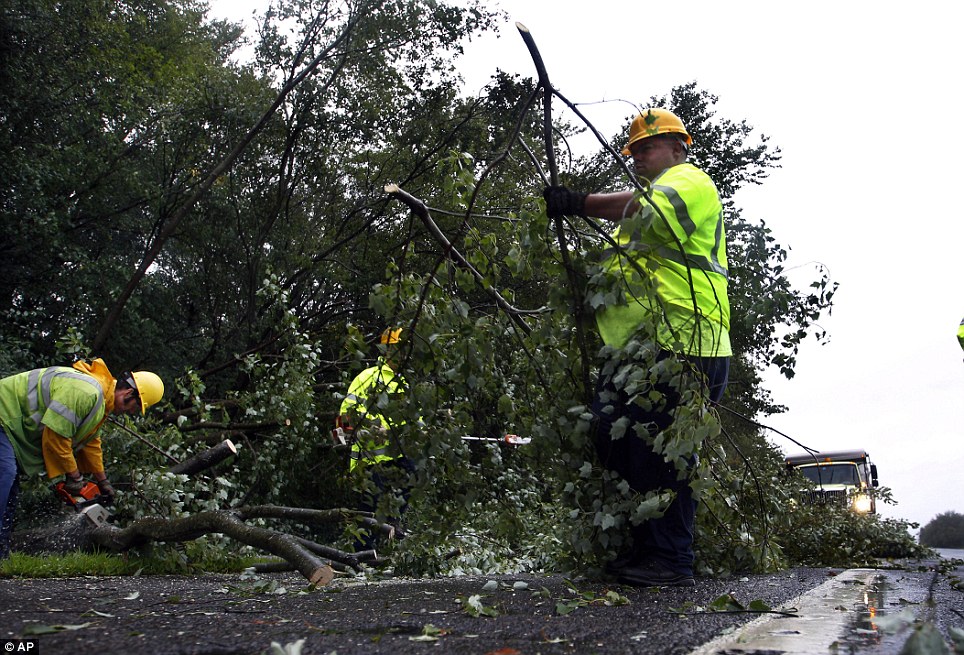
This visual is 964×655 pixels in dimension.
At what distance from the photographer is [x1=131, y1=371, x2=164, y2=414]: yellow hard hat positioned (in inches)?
238

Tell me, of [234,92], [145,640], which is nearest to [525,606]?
[145,640]

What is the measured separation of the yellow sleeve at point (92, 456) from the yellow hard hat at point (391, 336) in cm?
284

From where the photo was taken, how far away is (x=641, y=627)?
8.27 feet

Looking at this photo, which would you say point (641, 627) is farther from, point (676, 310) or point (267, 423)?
point (267, 423)

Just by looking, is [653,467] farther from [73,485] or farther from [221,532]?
[73,485]

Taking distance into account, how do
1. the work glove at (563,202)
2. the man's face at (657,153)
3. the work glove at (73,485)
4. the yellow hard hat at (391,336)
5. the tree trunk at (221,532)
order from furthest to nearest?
1. the work glove at (73,485)
2. the tree trunk at (221,532)
3. the yellow hard hat at (391,336)
4. the man's face at (657,153)
5. the work glove at (563,202)

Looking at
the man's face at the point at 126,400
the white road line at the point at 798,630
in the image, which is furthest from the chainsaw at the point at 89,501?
the white road line at the point at 798,630

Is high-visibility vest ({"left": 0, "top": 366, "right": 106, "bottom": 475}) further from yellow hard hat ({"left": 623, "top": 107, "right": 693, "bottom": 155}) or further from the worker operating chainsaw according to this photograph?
yellow hard hat ({"left": 623, "top": 107, "right": 693, "bottom": 155})

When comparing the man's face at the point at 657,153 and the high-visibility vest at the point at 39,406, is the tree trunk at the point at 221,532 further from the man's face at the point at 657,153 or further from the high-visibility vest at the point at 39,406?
the man's face at the point at 657,153

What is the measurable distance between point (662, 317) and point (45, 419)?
12.6 ft

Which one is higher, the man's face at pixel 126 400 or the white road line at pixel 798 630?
the man's face at pixel 126 400

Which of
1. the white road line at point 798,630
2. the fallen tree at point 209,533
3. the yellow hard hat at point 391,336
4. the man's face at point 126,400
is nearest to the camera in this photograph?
the white road line at point 798,630

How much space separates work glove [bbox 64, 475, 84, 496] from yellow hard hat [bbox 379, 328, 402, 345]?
2.76 m

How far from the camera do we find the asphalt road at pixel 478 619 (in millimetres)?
2199
